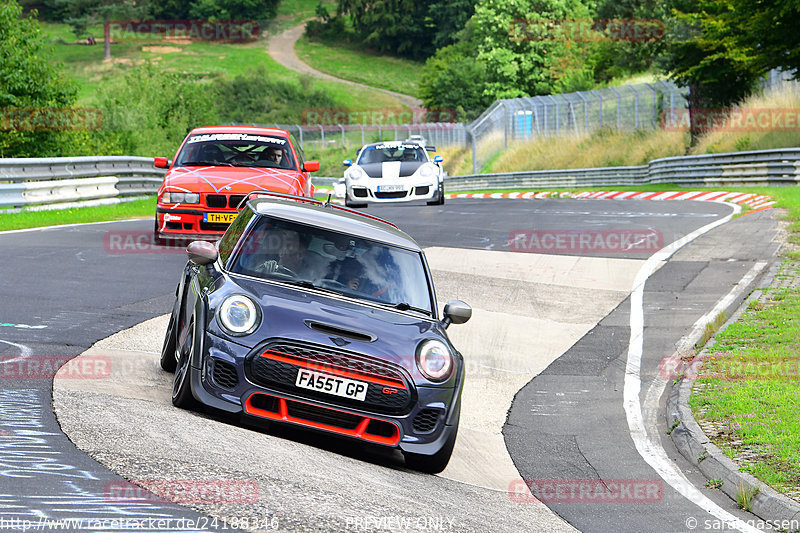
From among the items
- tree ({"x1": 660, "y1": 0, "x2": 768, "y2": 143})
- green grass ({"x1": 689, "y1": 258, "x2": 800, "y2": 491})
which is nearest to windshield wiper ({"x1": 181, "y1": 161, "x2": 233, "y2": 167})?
green grass ({"x1": 689, "y1": 258, "x2": 800, "y2": 491})

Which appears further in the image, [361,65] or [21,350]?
[361,65]

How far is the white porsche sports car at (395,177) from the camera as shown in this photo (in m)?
24.0

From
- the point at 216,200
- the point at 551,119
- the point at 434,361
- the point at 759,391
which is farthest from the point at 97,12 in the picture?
the point at 434,361

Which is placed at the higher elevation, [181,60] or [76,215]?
[181,60]

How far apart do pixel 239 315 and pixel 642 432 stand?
3.76 m

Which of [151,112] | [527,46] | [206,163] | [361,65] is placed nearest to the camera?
[206,163]

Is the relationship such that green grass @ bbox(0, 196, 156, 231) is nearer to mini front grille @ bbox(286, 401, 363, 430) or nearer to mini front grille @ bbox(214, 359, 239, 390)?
mini front grille @ bbox(214, 359, 239, 390)

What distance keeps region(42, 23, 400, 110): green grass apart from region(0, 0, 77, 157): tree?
2943 inches

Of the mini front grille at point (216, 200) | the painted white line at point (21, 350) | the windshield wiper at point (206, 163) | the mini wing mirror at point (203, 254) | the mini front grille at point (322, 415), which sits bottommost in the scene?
the painted white line at point (21, 350)

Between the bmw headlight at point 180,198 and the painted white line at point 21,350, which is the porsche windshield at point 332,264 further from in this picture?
the bmw headlight at point 180,198

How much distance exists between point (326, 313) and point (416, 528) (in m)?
1.89

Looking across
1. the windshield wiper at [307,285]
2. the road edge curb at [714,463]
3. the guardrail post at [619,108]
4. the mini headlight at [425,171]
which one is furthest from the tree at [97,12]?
the windshield wiper at [307,285]

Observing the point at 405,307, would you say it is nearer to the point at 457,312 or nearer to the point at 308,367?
the point at 457,312

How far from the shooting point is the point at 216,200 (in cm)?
1442
